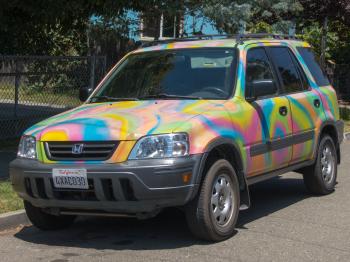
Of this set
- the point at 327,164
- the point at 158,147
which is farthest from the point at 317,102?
the point at 158,147

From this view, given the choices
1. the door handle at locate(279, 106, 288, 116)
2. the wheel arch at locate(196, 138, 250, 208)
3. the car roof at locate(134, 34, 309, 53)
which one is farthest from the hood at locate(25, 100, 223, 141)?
the door handle at locate(279, 106, 288, 116)

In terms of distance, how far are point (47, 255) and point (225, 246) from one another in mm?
1580

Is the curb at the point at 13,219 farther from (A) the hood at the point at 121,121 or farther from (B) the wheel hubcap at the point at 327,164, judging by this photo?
(B) the wheel hubcap at the point at 327,164

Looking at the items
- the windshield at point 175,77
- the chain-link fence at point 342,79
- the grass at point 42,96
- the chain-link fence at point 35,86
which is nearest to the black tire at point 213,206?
the windshield at point 175,77

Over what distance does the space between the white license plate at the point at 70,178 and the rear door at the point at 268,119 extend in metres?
1.78

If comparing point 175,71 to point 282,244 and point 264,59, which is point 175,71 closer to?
point 264,59

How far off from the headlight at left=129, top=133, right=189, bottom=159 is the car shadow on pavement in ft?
3.07

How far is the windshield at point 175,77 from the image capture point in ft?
21.5

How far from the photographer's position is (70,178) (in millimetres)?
5598

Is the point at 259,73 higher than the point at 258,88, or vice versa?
the point at 259,73

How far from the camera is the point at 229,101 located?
251 inches

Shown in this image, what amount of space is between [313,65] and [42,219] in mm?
3943

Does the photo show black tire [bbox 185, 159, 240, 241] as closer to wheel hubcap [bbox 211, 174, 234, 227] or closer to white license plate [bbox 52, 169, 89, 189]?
wheel hubcap [bbox 211, 174, 234, 227]

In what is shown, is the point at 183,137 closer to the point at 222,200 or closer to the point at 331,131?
the point at 222,200
